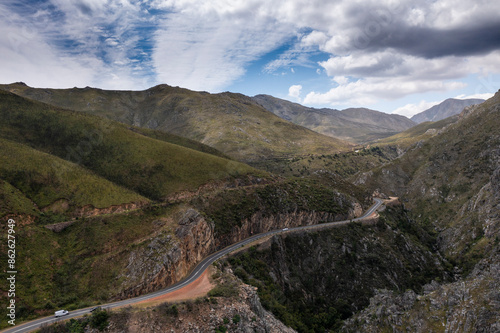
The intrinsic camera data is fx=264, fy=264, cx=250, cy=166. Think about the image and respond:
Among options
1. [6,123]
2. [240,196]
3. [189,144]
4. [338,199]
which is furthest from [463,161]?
[6,123]

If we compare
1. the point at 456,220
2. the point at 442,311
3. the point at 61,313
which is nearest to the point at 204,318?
the point at 61,313

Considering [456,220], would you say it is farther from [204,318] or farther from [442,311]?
[204,318]

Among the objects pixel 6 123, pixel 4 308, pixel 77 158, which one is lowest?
pixel 4 308

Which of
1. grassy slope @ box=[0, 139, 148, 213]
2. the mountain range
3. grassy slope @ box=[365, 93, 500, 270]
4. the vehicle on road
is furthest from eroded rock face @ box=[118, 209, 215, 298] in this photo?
grassy slope @ box=[365, 93, 500, 270]

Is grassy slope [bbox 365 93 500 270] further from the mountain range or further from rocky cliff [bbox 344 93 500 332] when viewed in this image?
the mountain range

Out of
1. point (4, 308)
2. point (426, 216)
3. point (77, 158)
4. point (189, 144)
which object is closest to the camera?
point (4, 308)

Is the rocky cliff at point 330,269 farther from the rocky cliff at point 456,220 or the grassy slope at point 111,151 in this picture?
the grassy slope at point 111,151

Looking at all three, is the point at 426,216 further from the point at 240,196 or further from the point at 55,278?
the point at 55,278

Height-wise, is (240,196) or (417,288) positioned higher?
(240,196)
